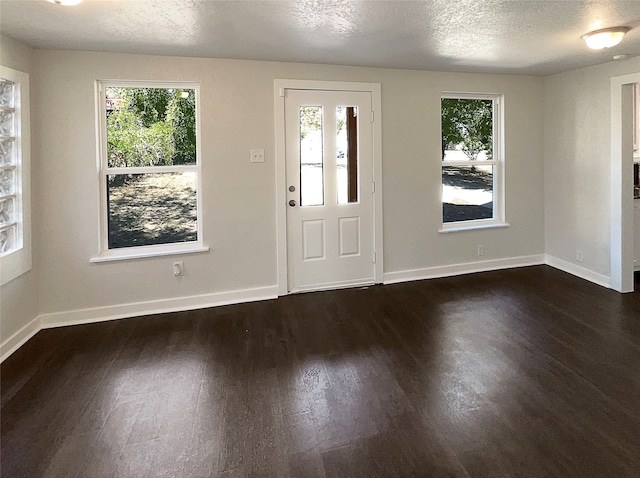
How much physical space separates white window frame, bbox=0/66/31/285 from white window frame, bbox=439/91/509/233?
12.9ft

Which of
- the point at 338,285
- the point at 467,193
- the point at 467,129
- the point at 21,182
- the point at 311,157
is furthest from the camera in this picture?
the point at 467,193

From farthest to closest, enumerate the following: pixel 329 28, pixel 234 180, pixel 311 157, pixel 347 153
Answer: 1. pixel 347 153
2. pixel 311 157
3. pixel 234 180
4. pixel 329 28

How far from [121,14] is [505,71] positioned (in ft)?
12.6

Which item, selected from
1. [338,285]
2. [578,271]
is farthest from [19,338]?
[578,271]

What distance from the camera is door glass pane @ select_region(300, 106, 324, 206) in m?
4.16

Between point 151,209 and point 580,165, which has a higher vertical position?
point 580,165

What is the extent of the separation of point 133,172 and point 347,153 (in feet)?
6.77

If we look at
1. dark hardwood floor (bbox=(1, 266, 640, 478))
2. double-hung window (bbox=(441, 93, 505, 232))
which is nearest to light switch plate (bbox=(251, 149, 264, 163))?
dark hardwood floor (bbox=(1, 266, 640, 478))

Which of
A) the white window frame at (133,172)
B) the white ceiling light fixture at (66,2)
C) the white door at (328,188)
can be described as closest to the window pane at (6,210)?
the white window frame at (133,172)

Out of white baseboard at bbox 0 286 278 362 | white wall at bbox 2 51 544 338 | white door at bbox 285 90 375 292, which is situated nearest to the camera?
white baseboard at bbox 0 286 278 362

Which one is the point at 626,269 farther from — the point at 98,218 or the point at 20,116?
the point at 20,116

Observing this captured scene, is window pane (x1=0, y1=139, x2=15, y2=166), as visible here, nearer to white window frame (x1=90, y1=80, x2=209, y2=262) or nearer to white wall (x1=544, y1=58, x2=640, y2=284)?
white window frame (x1=90, y1=80, x2=209, y2=262)

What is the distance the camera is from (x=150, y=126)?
3.76 meters

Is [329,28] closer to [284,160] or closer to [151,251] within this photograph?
[284,160]
